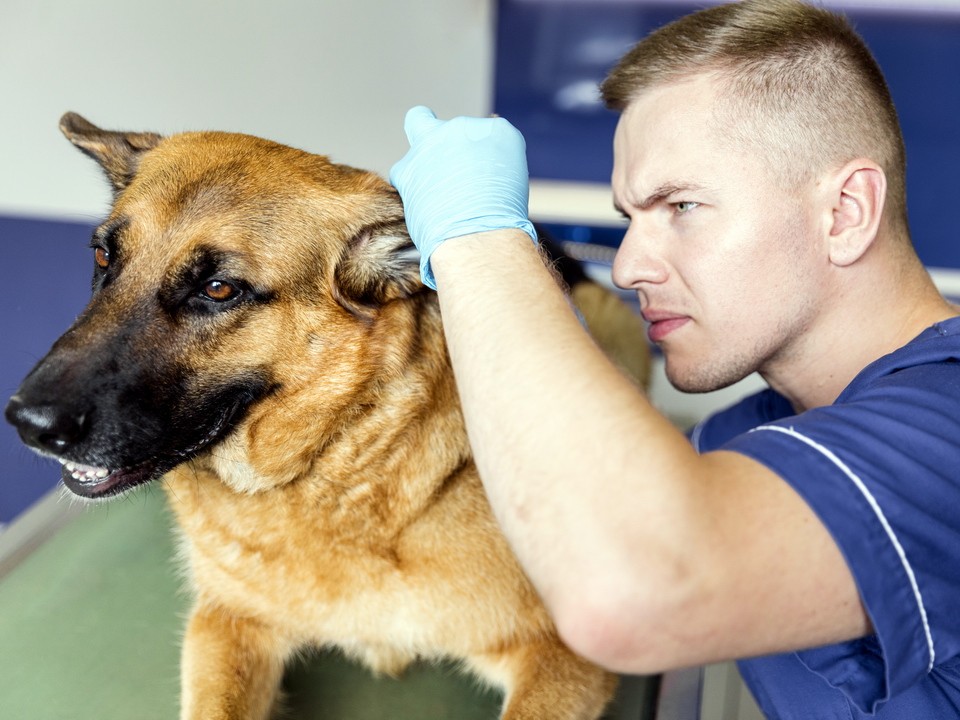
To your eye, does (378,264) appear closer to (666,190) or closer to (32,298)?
(666,190)

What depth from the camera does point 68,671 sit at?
124 centimetres

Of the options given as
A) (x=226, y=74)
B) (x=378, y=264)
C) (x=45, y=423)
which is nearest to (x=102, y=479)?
(x=45, y=423)

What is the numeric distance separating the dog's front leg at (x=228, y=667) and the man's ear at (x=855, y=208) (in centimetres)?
107

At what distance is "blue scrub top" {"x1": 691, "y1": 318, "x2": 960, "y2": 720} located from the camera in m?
0.70

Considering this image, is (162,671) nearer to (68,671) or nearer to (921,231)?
(68,671)

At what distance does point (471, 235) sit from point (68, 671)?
0.97m

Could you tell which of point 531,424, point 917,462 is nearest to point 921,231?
point 917,462

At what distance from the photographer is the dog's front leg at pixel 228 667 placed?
1.18 metres

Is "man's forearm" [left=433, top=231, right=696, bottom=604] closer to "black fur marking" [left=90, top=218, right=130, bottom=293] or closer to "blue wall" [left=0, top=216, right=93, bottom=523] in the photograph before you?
"black fur marking" [left=90, top=218, right=130, bottom=293]

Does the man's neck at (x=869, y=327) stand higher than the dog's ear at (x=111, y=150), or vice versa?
the dog's ear at (x=111, y=150)

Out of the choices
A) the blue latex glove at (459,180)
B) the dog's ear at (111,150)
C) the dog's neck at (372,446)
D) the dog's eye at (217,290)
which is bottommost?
the dog's neck at (372,446)

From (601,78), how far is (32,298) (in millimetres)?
2496

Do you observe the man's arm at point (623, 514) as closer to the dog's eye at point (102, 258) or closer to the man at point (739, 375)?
the man at point (739, 375)

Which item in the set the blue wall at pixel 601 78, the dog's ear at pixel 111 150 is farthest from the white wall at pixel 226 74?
the dog's ear at pixel 111 150
